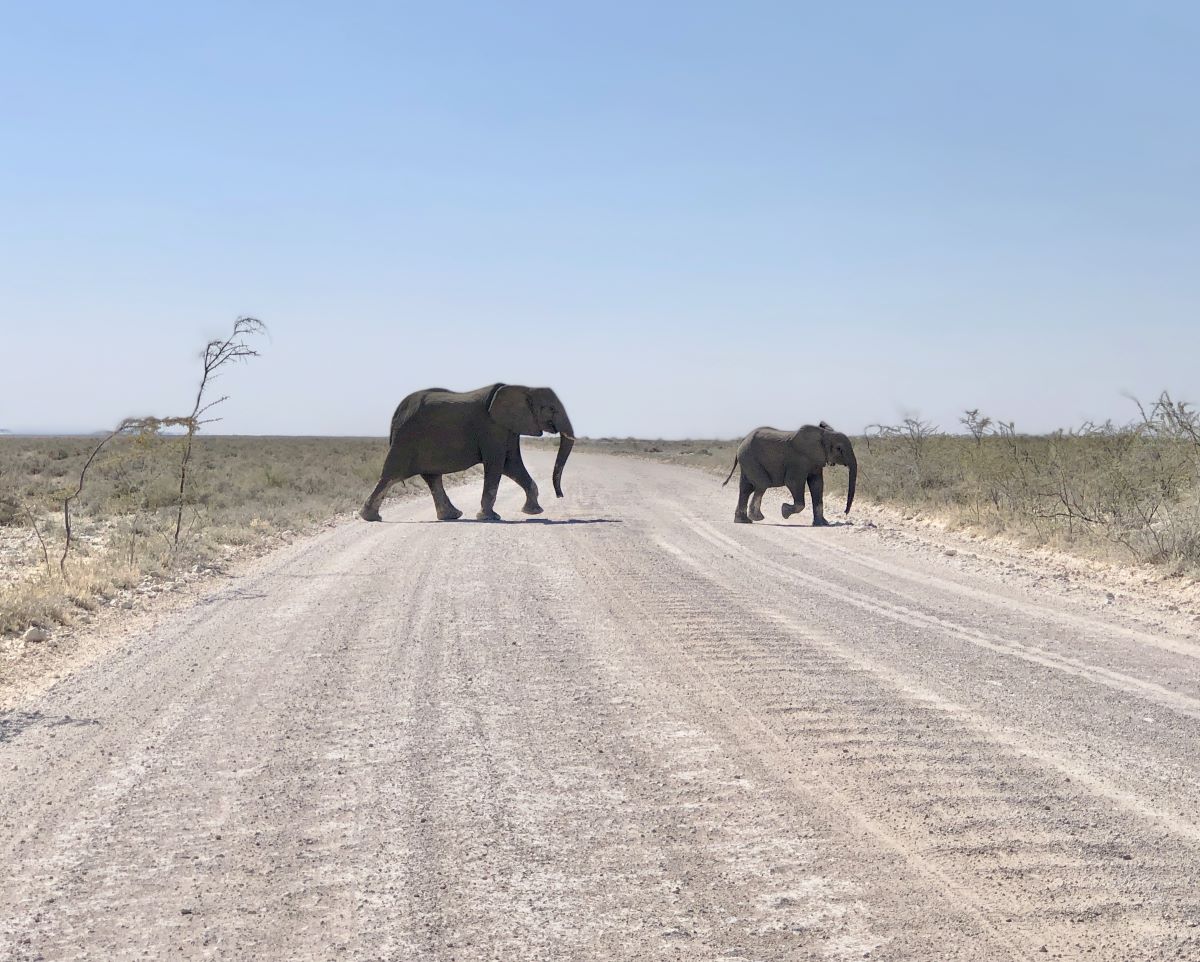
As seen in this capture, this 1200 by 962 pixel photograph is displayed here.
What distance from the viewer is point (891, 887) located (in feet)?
12.4

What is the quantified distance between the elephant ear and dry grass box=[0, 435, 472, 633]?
3.89 meters

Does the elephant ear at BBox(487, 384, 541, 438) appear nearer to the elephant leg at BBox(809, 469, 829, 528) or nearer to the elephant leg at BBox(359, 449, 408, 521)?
the elephant leg at BBox(359, 449, 408, 521)

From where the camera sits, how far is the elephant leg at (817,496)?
18781mm

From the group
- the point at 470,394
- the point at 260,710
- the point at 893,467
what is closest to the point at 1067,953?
the point at 260,710

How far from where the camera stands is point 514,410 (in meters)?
19.3

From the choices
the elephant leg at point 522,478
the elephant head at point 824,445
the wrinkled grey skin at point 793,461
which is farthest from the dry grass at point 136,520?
the elephant head at point 824,445

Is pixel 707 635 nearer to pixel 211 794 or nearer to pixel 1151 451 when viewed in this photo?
pixel 211 794

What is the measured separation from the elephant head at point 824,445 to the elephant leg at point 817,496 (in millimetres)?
298

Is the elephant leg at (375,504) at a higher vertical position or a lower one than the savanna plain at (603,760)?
higher

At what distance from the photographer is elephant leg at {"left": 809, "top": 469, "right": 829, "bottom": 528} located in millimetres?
18781

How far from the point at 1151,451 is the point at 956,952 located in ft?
45.4

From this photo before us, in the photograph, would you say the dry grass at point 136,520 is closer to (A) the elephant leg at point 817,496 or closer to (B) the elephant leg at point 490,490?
(B) the elephant leg at point 490,490

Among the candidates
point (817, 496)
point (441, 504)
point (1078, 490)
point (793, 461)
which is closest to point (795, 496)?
point (817, 496)

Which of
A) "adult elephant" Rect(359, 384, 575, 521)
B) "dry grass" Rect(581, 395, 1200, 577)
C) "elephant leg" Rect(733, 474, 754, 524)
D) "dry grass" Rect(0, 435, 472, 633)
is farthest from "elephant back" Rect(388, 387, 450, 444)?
"dry grass" Rect(581, 395, 1200, 577)
